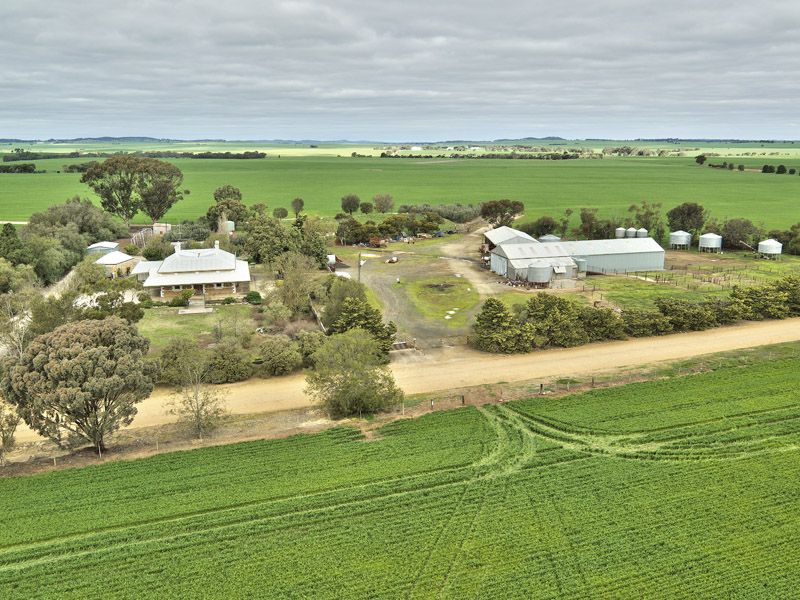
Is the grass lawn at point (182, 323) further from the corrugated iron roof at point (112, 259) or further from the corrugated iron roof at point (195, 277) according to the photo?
the corrugated iron roof at point (112, 259)

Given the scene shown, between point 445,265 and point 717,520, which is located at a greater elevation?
point 445,265

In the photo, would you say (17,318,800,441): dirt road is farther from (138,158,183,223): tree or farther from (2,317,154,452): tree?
(138,158,183,223): tree

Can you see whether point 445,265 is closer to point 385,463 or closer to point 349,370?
point 349,370

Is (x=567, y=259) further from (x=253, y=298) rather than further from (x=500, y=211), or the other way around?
(x=253, y=298)

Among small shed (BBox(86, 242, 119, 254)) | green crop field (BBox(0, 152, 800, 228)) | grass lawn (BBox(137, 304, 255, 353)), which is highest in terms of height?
green crop field (BBox(0, 152, 800, 228))

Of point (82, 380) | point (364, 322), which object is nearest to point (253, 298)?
point (364, 322)

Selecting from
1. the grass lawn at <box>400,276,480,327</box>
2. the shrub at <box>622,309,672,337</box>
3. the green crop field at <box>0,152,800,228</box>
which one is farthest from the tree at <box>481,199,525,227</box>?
the shrub at <box>622,309,672,337</box>

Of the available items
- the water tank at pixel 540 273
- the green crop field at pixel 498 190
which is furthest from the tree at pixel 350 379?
the green crop field at pixel 498 190

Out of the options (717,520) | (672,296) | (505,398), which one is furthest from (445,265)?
(717,520)
